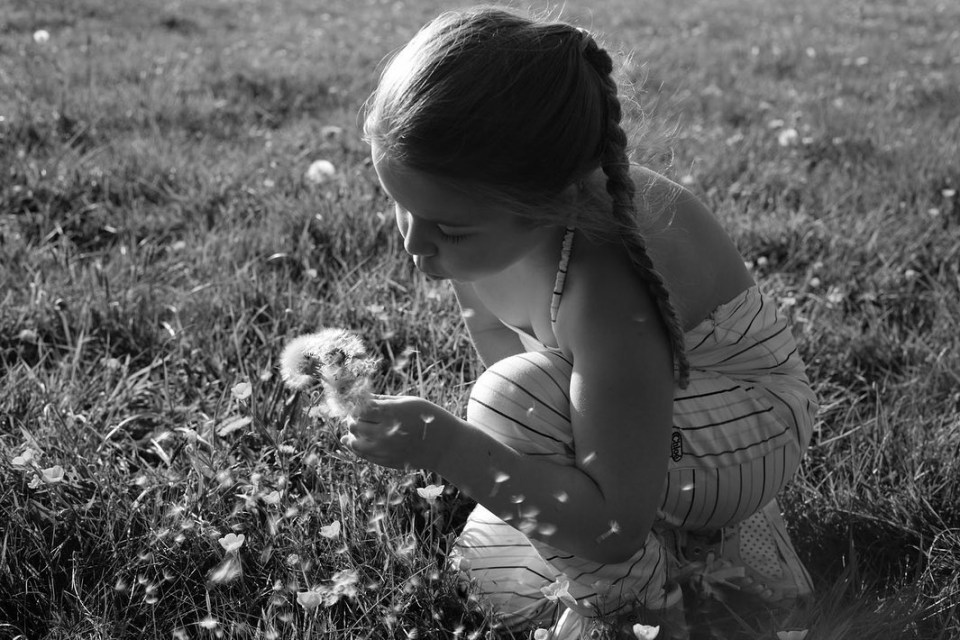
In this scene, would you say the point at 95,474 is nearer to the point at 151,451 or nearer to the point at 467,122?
the point at 151,451

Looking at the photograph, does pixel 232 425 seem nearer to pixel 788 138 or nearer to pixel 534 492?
pixel 534 492

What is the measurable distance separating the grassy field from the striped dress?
122 millimetres

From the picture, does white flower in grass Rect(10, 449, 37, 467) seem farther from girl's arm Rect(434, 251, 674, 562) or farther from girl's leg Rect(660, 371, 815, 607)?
girl's leg Rect(660, 371, 815, 607)

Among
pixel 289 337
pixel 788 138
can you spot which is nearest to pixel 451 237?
pixel 289 337

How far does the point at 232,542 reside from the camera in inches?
65.4

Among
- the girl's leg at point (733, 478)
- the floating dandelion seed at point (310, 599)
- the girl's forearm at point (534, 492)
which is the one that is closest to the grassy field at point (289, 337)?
the floating dandelion seed at point (310, 599)

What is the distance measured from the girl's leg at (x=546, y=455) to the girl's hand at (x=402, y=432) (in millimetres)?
127

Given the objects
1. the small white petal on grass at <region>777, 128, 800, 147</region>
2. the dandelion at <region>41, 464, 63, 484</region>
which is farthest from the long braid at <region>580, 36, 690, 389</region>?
the small white petal on grass at <region>777, 128, 800, 147</region>

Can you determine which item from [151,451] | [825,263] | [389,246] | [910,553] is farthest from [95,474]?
[825,263]

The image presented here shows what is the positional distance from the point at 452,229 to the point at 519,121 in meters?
0.21

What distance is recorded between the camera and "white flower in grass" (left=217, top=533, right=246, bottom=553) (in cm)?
163

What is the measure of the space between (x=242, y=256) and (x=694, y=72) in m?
3.73

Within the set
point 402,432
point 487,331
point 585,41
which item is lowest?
point 487,331

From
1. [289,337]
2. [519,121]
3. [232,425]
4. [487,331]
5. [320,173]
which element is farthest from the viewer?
[320,173]
